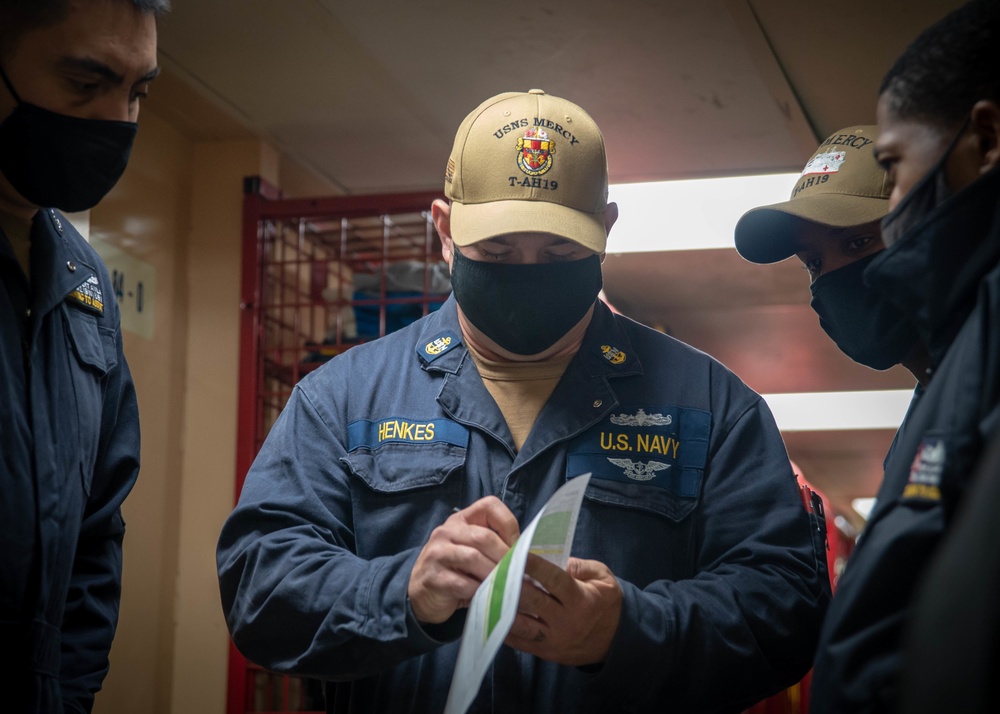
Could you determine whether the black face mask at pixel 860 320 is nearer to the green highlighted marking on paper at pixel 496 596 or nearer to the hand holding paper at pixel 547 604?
the hand holding paper at pixel 547 604

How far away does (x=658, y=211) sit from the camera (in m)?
4.55

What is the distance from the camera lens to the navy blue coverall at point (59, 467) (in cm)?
182

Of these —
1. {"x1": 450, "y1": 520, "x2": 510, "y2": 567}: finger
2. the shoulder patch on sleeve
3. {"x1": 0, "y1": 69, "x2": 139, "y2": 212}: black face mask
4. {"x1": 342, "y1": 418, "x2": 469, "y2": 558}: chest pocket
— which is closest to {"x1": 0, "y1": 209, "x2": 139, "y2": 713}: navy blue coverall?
{"x1": 0, "y1": 69, "x2": 139, "y2": 212}: black face mask

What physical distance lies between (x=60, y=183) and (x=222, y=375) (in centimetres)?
227

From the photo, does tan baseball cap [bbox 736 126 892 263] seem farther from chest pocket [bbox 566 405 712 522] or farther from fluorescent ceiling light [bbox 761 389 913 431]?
fluorescent ceiling light [bbox 761 389 913 431]

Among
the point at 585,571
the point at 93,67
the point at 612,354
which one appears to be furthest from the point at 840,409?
the point at 93,67

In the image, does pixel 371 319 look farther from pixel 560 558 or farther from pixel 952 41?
pixel 952 41

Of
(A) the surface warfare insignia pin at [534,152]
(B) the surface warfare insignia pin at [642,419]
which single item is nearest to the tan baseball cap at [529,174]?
(A) the surface warfare insignia pin at [534,152]

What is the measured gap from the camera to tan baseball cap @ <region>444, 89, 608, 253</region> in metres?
2.00

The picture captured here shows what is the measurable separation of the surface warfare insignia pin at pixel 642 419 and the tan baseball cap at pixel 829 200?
54 cm

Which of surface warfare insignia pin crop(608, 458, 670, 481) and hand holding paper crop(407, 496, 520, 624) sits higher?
surface warfare insignia pin crop(608, 458, 670, 481)

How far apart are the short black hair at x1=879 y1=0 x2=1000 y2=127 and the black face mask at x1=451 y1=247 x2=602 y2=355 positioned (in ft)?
2.41

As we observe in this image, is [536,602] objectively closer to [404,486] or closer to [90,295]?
[404,486]

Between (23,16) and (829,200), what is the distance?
1637 millimetres
